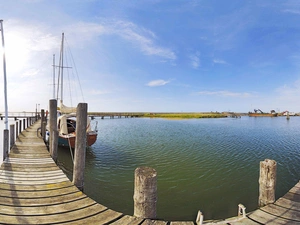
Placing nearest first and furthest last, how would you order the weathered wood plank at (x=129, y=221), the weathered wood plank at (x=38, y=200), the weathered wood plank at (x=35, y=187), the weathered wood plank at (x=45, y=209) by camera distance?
the weathered wood plank at (x=129, y=221) → the weathered wood plank at (x=45, y=209) → the weathered wood plank at (x=38, y=200) → the weathered wood plank at (x=35, y=187)

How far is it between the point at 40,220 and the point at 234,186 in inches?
328

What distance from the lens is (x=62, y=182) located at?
604 centimetres

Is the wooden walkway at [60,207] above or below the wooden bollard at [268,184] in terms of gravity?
below

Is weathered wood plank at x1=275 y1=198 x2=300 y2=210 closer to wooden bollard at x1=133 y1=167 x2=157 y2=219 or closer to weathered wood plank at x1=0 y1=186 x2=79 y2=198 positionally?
wooden bollard at x1=133 y1=167 x2=157 y2=219

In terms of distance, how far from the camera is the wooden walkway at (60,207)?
12.8 ft

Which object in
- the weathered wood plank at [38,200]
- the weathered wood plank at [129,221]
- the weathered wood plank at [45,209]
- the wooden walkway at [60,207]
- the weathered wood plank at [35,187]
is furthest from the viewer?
the weathered wood plank at [35,187]

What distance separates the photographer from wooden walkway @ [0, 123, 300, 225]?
12.8 feet

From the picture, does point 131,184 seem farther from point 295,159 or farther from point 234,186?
point 295,159

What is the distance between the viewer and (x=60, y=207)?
→ 4.41 m

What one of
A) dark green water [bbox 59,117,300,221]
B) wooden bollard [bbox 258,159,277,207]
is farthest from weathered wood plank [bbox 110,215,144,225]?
wooden bollard [bbox 258,159,277,207]

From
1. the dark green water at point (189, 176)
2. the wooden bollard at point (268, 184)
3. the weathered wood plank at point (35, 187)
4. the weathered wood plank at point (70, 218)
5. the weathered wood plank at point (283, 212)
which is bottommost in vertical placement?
the dark green water at point (189, 176)

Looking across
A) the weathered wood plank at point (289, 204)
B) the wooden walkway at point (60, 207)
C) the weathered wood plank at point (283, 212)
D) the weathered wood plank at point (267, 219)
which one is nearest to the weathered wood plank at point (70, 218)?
the wooden walkway at point (60, 207)

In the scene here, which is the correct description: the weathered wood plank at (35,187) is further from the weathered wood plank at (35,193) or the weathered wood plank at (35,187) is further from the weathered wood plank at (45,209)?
the weathered wood plank at (45,209)

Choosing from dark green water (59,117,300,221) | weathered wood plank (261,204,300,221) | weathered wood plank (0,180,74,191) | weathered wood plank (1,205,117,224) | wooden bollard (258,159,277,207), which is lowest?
dark green water (59,117,300,221)
